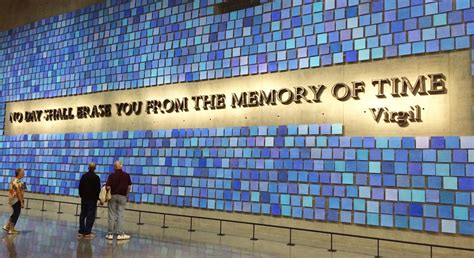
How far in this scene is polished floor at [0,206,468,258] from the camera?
8.39 m

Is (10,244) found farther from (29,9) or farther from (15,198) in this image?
(29,9)

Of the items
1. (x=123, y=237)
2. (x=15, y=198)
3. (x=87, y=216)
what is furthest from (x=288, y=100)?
(x=15, y=198)

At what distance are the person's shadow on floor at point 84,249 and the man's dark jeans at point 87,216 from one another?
43 cm

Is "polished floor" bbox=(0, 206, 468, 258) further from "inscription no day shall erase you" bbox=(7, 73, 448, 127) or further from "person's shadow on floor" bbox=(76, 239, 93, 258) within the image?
"inscription no day shall erase you" bbox=(7, 73, 448, 127)

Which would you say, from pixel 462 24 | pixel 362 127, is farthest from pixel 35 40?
pixel 462 24

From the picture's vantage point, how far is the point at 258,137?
37.0ft

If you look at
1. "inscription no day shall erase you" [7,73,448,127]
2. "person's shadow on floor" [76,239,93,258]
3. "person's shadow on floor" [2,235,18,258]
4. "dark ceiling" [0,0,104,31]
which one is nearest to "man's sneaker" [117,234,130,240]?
"person's shadow on floor" [76,239,93,258]

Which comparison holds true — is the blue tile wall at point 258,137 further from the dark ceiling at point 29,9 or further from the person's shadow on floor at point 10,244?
the person's shadow on floor at point 10,244

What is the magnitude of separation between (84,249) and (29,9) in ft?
41.1

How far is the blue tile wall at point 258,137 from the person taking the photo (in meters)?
9.10

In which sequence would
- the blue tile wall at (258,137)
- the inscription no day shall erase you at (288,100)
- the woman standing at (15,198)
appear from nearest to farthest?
the blue tile wall at (258,137)
the inscription no day shall erase you at (288,100)
the woman standing at (15,198)

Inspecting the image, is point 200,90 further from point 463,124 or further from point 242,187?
point 463,124

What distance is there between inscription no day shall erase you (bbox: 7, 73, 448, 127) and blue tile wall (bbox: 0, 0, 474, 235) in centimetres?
53

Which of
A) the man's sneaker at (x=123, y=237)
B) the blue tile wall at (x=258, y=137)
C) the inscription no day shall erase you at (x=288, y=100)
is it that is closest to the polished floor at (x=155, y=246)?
the man's sneaker at (x=123, y=237)
